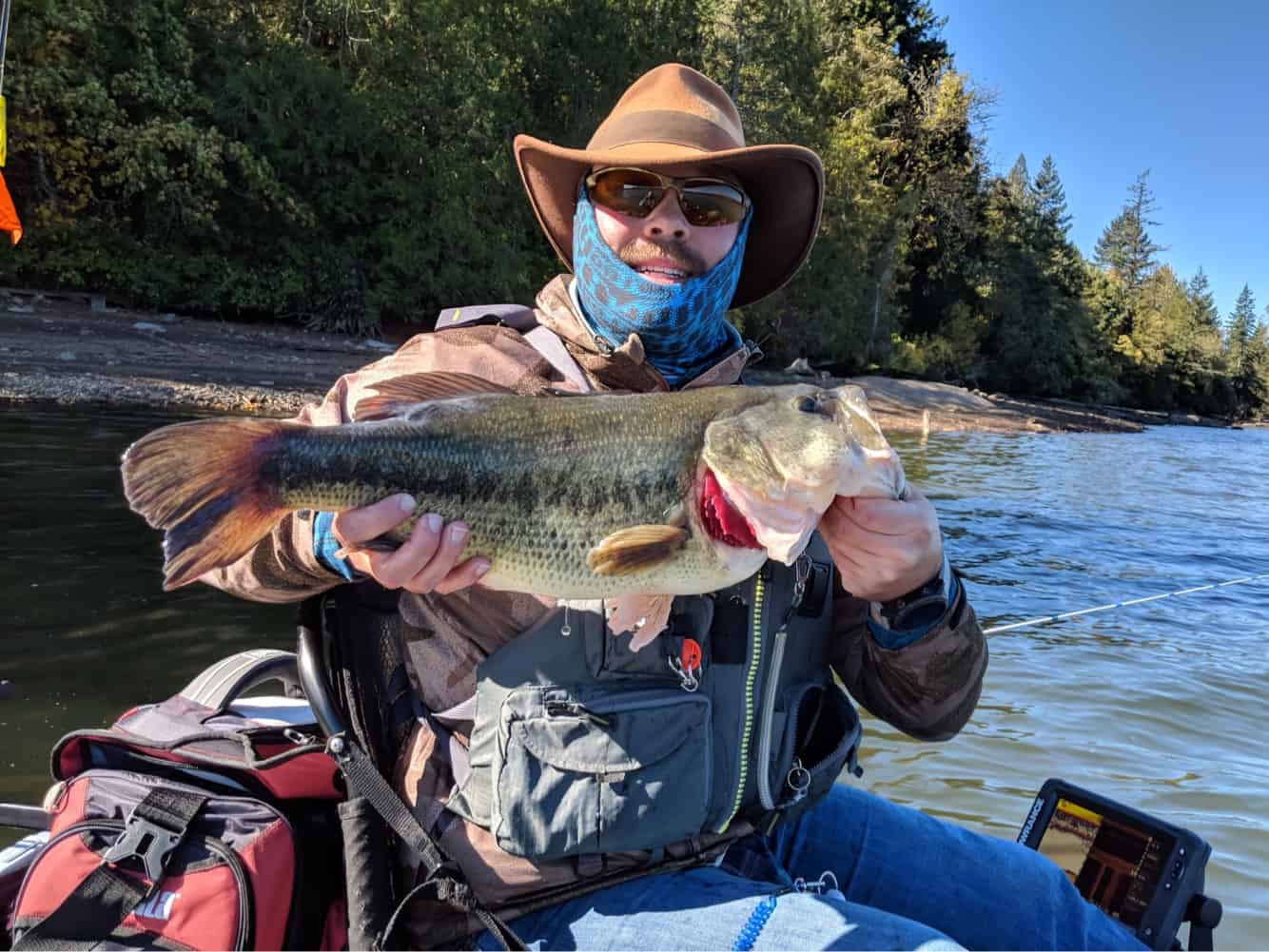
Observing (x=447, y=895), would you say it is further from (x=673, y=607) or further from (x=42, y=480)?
(x=42, y=480)

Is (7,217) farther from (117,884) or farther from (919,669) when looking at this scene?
(919,669)

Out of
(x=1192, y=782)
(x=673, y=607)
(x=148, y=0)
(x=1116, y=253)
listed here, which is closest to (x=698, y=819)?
(x=673, y=607)

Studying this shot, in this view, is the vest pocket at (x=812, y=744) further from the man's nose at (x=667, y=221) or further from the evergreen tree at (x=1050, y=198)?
the evergreen tree at (x=1050, y=198)

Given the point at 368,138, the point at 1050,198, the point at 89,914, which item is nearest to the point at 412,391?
the point at 89,914

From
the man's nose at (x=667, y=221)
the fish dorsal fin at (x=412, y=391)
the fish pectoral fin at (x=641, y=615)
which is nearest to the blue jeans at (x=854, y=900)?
the fish pectoral fin at (x=641, y=615)

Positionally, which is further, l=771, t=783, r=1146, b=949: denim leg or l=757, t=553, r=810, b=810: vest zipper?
l=771, t=783, r=1146, b=949: denim leg

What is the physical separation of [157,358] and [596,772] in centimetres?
1829

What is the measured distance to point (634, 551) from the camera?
7.37 feet

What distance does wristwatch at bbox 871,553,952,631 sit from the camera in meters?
2.58

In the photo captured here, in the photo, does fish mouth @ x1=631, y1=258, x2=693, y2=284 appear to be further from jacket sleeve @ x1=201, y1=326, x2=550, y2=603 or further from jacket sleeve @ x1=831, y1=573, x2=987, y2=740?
jacket sleeve @ x1=831, y1=573, x2=987, y2=740

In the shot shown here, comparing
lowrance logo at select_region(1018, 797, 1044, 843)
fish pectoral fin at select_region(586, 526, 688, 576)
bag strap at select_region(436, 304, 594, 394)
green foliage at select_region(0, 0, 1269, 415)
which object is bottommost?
lowrance logo at select_region(1018, 797, 1044, 843)

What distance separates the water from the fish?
11.8ft

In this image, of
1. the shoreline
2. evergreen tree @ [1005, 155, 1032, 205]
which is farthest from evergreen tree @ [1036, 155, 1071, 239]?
the shoreline

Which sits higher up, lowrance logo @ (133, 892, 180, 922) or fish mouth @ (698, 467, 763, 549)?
fish mouth @ (698, 467, 763, 549)
